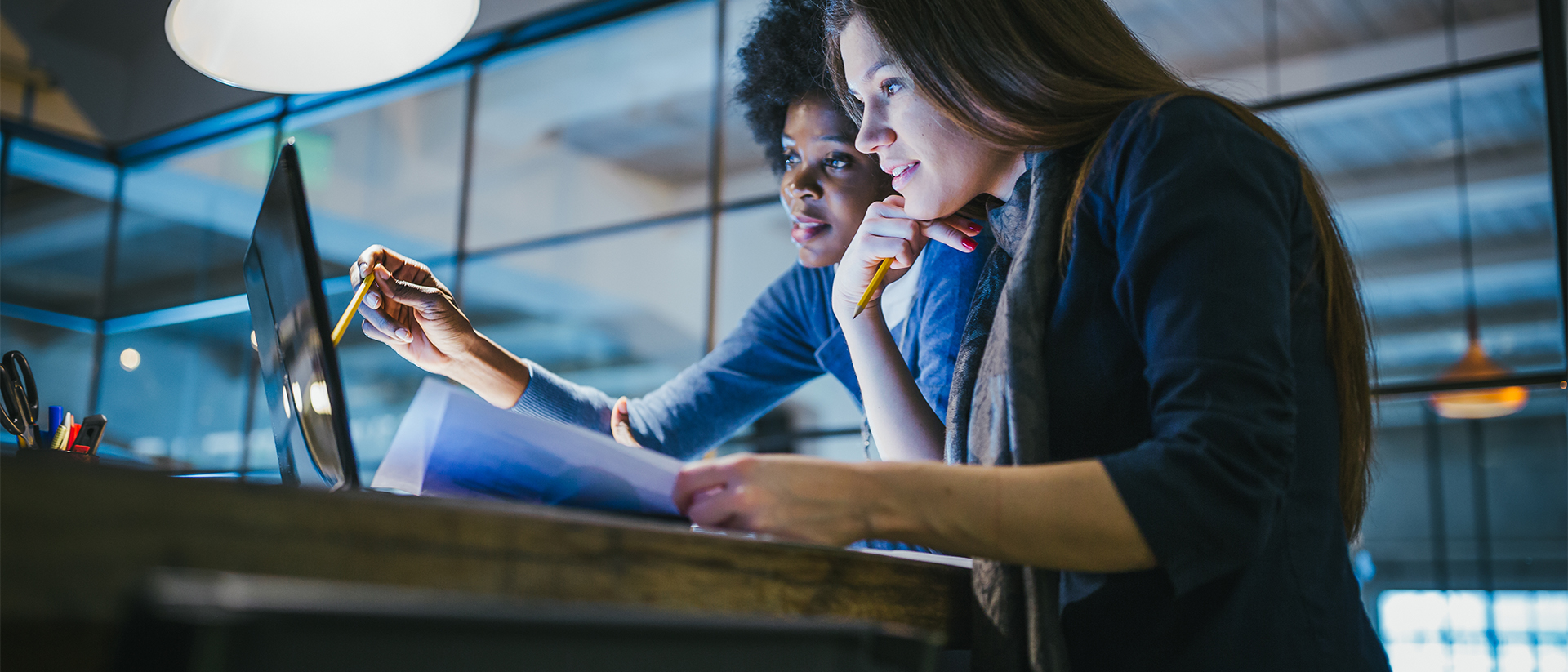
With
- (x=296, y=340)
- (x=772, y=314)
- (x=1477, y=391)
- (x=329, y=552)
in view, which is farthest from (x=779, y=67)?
(x=1477, y=391)

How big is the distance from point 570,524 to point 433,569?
0.22 ft

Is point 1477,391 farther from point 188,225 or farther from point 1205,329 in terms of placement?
point 188,225

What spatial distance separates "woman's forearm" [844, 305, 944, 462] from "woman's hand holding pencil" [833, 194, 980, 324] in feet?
0.10

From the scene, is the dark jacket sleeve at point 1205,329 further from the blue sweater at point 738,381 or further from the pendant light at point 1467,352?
the pendant light at point 1467,352

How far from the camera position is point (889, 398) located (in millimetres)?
1269

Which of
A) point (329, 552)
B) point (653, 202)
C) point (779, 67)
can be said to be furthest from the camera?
point (653, 202)

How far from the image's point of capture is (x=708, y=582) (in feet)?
1.79

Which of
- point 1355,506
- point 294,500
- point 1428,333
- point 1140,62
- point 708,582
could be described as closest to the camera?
point 294,500

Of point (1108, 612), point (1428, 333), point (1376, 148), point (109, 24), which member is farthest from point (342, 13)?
point (1428, 333)

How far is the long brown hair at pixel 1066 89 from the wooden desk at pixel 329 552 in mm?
422

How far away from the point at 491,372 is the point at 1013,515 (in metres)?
1.01

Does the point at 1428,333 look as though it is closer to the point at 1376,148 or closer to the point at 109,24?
the point at 1376,148

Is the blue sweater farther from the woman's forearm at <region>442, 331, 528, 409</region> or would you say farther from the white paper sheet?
the white paper sheet

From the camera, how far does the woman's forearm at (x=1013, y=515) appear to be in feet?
2.11
